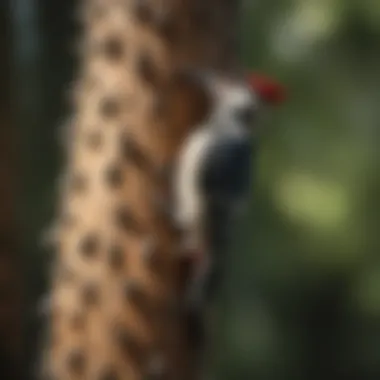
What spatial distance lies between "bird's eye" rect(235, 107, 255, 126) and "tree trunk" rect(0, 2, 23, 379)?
0.69 ft

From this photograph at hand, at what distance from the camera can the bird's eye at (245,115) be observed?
63 cm

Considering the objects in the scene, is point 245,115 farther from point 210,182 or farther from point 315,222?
point 315,222

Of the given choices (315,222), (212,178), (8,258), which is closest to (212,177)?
(212,178)

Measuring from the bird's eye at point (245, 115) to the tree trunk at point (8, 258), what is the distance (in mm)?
209

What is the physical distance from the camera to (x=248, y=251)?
1072 millimetres

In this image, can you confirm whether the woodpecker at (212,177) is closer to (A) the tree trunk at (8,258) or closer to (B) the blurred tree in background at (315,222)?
(A) the tree trunk at (8,258)

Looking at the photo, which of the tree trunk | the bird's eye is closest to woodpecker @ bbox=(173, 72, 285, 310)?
the bird's eye

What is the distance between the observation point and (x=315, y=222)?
1.09 metres

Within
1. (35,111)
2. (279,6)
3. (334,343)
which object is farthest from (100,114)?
(334,343)

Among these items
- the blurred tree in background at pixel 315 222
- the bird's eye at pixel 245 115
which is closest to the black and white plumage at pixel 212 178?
the bird's eye at pixel 245 115

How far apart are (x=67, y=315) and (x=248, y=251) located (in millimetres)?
494

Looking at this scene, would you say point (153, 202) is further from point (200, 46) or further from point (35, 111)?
point (35, 111)

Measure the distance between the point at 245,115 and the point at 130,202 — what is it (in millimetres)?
111

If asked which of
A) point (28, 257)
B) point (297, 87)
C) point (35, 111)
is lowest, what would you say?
point (28, 257)
